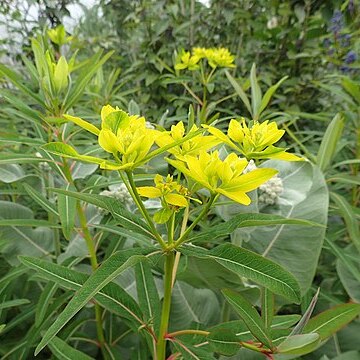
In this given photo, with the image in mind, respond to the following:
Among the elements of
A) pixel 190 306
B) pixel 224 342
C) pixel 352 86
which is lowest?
pixel 190 306

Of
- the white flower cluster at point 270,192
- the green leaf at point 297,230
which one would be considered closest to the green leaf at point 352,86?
the green leaf at point 297,230

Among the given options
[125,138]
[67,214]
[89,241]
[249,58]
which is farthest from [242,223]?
[249,58]

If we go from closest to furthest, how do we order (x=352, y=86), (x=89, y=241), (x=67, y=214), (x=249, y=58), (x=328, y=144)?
1. (x=67, y=214)
2. (x=89, y=241)
3. (x=328, y=144)
4. (x=352, y=86)
5. (x=249, y=58)

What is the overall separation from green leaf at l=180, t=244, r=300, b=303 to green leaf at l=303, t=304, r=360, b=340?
11cm

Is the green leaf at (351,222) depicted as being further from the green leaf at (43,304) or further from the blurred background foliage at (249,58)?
the green leaf at (43,304)

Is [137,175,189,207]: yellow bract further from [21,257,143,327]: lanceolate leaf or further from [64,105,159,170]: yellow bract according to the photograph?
[21,257,143,327]: lanceolate leaf

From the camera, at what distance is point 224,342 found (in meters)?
0.51

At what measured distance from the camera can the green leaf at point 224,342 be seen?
50cm

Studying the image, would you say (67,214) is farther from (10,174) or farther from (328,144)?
(328,144)

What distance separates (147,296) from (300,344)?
0.24 meters

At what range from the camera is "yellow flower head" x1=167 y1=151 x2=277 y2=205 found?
0.42 meters

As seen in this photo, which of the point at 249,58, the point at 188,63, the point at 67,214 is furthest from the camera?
the point at 249,58

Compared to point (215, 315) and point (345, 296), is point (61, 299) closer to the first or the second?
point (215, 315)

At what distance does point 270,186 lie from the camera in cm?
77
